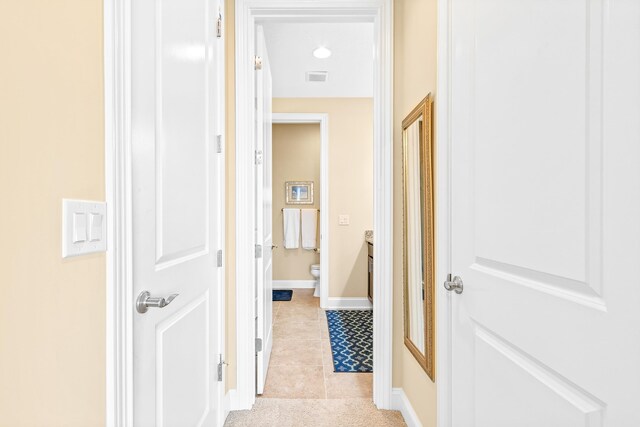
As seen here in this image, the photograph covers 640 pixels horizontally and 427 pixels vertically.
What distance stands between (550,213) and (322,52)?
269cm

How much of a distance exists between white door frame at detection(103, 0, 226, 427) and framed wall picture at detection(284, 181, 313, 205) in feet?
14.9

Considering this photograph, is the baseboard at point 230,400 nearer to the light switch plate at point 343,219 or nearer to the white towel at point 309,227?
the light switch plate at point 343,219

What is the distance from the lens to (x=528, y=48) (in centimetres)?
81

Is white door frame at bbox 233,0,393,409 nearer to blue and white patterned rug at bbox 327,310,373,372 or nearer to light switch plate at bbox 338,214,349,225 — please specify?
blue and white patterned rug at bbox 327,310,373,372

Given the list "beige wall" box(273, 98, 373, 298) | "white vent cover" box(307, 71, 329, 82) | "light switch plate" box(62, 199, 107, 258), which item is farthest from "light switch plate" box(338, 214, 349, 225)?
"light switch plate" box(62, 199, 107, 258)

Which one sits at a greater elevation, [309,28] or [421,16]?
[309,28]

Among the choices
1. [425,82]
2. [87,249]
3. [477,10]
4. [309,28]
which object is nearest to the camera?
[87,249]

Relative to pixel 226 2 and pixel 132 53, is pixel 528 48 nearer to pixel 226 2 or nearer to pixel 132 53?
pixel 132 53

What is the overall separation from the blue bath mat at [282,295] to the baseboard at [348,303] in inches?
26.8

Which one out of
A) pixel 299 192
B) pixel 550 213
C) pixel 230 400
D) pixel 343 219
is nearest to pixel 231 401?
pixel 230 400

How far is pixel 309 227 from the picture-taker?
5.34 meters

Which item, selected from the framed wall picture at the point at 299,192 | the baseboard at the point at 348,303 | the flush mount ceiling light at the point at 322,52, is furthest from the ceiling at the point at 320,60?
the baseboard at the point at 348,303

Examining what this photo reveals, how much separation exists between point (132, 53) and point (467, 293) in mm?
Result: 1217

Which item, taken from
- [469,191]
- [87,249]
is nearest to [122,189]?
[87,249]
